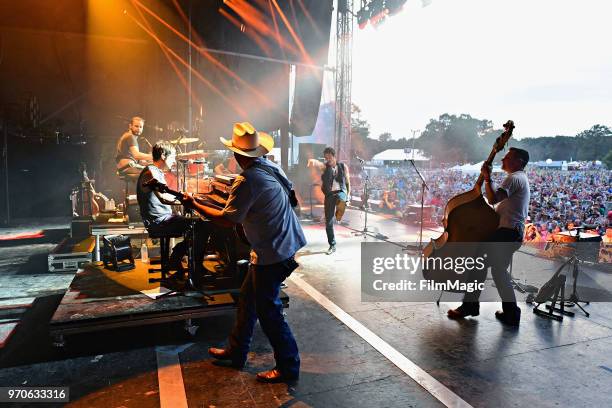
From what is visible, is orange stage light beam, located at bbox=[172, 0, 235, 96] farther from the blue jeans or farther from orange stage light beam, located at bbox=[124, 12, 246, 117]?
the blue jeans

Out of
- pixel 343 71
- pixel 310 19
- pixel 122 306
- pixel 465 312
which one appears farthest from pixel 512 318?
pixel 343 71

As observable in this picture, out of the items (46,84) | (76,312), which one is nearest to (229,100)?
(46,84)

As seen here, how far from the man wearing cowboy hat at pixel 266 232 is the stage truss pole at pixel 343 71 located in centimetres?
1090

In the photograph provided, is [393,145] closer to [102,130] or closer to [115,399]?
[102,130]

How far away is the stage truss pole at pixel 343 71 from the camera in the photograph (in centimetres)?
1464

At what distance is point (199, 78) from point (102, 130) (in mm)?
4131

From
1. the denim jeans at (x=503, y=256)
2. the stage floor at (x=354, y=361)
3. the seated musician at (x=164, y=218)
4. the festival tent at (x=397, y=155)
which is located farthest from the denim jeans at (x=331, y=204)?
the denim jeans at (x=503, y=256)

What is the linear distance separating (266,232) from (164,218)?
2199mm

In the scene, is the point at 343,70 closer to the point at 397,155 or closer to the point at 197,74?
the point at 197,74

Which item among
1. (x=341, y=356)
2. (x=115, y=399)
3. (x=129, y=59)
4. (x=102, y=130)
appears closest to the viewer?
(x=115, y=399)

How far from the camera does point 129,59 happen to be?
1157cm

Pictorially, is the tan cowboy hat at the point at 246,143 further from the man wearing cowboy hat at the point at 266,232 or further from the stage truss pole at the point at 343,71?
the stage truss pole at the point at 343,71

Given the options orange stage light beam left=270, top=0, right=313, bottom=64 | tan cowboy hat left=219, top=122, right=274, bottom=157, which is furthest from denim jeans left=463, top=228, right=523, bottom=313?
orange stage light beam left=270, top=0, right=313, bottom=64

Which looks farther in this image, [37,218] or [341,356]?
[37,218]
